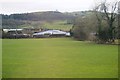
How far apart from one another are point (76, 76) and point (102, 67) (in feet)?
5.89

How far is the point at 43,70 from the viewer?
28.5 feet

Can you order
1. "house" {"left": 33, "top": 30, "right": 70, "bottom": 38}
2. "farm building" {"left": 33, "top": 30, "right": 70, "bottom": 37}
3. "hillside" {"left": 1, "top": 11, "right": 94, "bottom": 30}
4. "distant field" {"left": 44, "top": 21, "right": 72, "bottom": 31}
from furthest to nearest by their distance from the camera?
"distant field" {"left": 44, "top": 21, "right": 72, "bottom": 31} < "farm building" {"left": 33, "top": 30, "right": 70, "bottom": 37} < "house" {"left": 33, "top": 30, "right": 70, "bottom": 38} < "hillside" {"left": 1, "top": 11, "right": 94, "bottom": 30}

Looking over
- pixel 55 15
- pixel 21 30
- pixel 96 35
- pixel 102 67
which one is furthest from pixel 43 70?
A: pixel 96 35

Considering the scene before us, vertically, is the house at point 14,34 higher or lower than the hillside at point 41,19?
lower

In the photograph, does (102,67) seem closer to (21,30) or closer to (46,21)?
(21,30)

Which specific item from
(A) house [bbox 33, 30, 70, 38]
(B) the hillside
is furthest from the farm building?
(B) the hillside

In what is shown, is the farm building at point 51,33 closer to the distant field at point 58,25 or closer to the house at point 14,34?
the distant field at point 58,25

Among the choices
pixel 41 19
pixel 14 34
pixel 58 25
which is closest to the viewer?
pixel 14 34

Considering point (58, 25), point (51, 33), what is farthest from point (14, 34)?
point (58, 25)

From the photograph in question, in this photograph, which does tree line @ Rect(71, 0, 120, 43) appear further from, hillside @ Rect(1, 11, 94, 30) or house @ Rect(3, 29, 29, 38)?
house @ Rect(3, 29, 29, 38)

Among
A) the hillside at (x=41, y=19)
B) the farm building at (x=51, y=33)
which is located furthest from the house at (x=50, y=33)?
the hillside at (x=41, y=19)

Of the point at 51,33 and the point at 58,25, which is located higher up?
the point at 58,25

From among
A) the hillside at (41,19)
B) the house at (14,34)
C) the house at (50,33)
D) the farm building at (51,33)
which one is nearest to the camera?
the hillside at (41,19)

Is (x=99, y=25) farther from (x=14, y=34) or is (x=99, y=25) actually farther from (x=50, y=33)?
(x=14, y=34)
